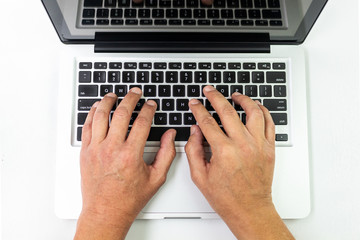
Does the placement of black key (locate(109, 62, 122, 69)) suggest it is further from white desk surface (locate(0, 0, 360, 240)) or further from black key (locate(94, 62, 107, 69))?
white desk surface (locate(0, 0, 360, 240))

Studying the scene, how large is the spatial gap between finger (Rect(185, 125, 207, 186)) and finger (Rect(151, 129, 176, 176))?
27mm

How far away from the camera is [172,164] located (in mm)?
577

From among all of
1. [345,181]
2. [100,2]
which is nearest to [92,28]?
[100,2]

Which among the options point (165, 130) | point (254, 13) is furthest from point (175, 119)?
point (254, 13)

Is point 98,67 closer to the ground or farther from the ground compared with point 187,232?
farther from the ground

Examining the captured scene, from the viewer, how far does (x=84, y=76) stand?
583 mm

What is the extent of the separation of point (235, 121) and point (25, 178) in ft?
1.32

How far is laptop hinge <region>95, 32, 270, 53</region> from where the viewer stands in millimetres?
586

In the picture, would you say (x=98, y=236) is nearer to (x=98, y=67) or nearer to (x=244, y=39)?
(x=98, y=67)

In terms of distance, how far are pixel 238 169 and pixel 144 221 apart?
0.20 meters

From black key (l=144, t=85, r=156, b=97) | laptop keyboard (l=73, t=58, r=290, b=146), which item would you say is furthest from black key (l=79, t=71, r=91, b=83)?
black key (l=144, t=85, r=156, b=97)

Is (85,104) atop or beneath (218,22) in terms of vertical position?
beneath

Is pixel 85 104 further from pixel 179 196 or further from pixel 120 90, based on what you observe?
pixel 179 196

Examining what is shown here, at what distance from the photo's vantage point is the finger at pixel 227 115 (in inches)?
21.4
